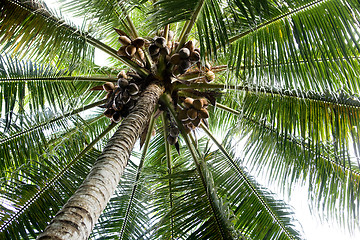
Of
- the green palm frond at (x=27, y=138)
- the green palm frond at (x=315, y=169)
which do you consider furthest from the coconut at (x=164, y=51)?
the green palm frond at (x=315, y=169)

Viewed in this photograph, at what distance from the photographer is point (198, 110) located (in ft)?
12.0

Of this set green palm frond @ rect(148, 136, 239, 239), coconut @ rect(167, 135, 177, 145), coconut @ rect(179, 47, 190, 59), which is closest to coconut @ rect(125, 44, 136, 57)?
coconut @ rect(179, 47, 190, 59)

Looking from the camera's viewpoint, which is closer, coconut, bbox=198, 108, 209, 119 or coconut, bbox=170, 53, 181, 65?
coconut, bbox=170, 53, 181, 65

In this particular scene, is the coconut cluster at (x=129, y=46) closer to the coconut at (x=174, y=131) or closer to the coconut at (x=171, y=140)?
the coconut at (x=174, y=131)

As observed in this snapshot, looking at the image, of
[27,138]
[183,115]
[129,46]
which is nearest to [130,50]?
[129,46]

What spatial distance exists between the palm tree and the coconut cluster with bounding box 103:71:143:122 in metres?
0.01

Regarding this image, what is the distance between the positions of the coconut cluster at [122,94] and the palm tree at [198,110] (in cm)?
1

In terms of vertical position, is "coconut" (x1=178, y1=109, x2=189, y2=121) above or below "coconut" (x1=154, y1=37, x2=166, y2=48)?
below

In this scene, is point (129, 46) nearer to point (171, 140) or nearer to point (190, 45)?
point (190, 45)

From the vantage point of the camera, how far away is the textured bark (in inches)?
57.0

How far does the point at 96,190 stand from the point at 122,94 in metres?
1.79

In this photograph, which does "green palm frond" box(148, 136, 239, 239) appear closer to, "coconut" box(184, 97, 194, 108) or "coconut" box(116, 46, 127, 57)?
"coconut" box(184, 97, 194, 108)

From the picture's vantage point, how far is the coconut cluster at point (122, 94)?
11.3 ft

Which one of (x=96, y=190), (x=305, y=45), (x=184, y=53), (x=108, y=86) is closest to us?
(x=96, y=190)
